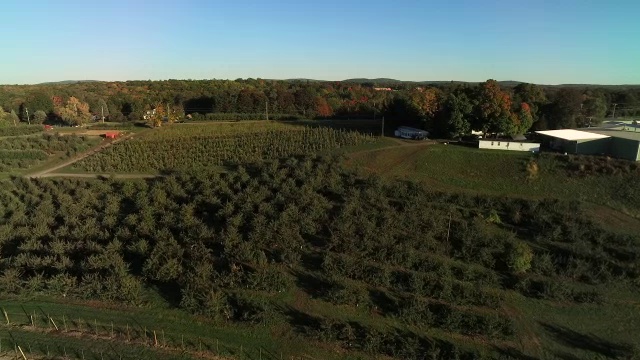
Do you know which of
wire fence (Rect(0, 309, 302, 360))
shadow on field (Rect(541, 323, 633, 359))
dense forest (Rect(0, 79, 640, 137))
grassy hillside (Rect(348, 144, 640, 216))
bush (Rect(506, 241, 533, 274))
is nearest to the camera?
shadow on field (Rect(541, 323, 633, 359))

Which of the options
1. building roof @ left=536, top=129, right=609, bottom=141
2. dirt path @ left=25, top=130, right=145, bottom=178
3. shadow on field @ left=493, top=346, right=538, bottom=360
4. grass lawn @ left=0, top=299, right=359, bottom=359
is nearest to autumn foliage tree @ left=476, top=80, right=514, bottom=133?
building roof @ left=536, top=129, right=609, bottom=141

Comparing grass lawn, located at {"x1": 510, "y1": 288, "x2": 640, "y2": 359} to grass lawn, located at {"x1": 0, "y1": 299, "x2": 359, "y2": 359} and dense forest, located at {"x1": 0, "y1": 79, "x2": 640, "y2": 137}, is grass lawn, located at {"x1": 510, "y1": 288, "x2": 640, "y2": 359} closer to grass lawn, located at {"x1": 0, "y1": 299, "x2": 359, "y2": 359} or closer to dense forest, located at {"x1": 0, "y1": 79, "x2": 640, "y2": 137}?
grass lawn, located at {"x1": 0, "y1": 299, "x2": 359, "y2": 359}

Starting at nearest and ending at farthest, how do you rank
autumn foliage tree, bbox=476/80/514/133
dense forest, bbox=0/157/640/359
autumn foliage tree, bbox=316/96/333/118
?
1. dense forest, bbox=0/157/640/359
2. autumn foliage tree, bbox=476/80/514/133
3. autumn foliage tree, bbox=316/96/333/118

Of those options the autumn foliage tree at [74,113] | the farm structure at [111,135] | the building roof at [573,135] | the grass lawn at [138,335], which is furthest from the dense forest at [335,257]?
the autumn foliage tree at [74,113]

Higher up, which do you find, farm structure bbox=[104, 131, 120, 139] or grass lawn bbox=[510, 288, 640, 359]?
farm structure bbox=[104, 131, 120, 139]

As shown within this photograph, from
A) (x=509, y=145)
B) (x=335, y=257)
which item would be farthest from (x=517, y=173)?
(x=335, y=257)

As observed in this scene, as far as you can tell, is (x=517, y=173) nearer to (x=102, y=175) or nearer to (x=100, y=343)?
(x=100, y=343)

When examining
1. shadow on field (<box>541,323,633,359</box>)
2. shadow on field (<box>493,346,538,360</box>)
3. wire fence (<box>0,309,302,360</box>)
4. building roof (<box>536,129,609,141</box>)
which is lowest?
wire fence (<box>0,309,302,360</box>)
